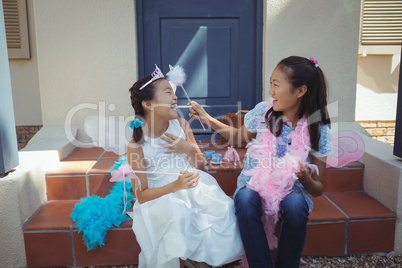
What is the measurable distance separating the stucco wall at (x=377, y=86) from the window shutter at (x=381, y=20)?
0.27 m

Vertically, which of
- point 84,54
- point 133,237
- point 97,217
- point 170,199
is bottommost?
point 133,237

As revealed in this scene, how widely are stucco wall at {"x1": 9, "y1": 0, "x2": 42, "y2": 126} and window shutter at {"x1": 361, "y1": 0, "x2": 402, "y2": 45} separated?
419 centimetres

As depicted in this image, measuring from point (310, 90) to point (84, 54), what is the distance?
2410 millimetres

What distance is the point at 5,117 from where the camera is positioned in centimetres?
212

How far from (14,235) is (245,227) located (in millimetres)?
1507

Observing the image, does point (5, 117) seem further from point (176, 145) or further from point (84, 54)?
point (84, 54)

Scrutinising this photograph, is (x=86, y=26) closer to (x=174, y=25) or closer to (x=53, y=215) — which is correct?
(x=174, y=25)

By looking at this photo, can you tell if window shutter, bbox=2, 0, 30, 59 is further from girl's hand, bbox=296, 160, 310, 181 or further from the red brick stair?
girl's hand, bbox=296, 160, 310, 181

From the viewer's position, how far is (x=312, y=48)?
11.1 ft

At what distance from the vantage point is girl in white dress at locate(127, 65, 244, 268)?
1763 millimetres

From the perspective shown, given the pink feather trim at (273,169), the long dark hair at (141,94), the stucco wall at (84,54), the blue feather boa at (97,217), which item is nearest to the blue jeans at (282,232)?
the pink feather trim at (273,169)

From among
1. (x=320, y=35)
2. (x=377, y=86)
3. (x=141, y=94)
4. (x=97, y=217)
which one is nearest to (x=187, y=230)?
(x=97, y=217)

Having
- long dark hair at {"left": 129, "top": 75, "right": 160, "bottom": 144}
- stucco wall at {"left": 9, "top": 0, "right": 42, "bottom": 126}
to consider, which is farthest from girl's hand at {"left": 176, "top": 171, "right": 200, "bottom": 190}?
stucco wall at {"left": 9, "top": 0, "right": 42, "bottom": 126}

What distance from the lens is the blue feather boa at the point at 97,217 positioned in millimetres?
2025
